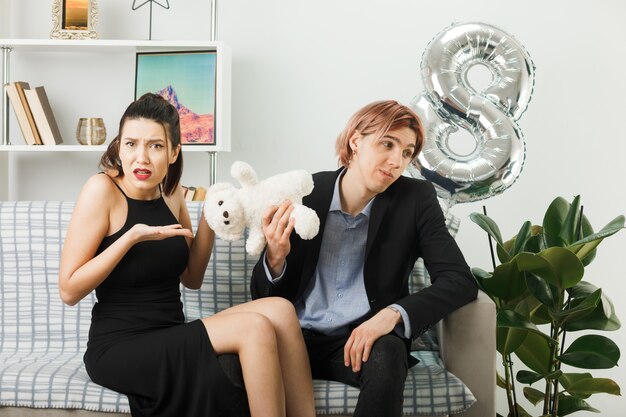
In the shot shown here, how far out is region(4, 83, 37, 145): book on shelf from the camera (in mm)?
2957

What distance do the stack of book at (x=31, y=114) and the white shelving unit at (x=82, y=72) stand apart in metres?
0.04

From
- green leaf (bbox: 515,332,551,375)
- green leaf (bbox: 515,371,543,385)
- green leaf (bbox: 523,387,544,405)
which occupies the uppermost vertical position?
green leaf (bbox: 515,332,551,375)

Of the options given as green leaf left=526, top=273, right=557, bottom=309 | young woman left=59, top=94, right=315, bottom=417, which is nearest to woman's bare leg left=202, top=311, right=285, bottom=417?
young woman left=59, top=94, right=315, bottom=417

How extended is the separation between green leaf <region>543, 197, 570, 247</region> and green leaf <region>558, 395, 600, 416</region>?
537 millimetres

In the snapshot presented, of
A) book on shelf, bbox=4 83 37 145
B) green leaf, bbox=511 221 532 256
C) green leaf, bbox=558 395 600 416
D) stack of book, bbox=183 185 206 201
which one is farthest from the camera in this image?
book on shelf, bbox=4 83 37 145

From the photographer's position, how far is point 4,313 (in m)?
2.27

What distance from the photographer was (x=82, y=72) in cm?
316

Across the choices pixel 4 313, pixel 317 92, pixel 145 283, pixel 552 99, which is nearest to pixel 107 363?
pixel 145 283

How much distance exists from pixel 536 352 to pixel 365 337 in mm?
786

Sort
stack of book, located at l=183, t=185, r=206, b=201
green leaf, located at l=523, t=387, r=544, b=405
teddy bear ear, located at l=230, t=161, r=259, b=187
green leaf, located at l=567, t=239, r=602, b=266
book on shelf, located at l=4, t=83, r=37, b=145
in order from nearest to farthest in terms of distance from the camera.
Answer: teddy bear ear, located at l=230, t=161, r=259, b=187 → green leaf, located at l=567, t=239, r=602, b=266 → green leaf, located at l=523, t=387, r=544, b=405 → stack of book, located at l=183, t=185, r=206, b=201 → book on shelf, located at l=4, t=83, r=37, b=145

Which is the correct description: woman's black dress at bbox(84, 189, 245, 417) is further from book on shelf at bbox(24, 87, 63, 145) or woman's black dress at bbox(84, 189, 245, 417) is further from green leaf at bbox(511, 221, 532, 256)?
book on shelf at bbox(24, 87, 63, 145)

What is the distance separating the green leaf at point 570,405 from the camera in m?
2.43

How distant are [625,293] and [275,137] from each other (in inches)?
55.8

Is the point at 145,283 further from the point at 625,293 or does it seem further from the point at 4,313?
the point at 625,293
